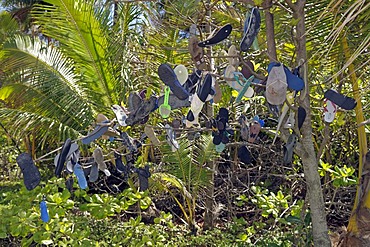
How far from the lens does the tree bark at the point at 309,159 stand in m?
1.81

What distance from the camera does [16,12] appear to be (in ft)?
34.2

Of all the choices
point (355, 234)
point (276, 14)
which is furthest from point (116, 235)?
point (276, 14)

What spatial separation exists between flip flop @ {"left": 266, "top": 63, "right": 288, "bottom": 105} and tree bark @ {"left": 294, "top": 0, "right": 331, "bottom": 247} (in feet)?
1.57

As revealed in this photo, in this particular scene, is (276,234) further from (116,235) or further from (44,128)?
(44,128)

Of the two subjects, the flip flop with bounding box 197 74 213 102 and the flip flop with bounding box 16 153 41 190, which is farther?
the flip flop with bounding box 16 153 41 190

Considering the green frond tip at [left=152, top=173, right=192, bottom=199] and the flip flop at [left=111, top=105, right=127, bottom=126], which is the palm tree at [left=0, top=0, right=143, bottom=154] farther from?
the flip flop at [left=111, top=105, right=127, bottom=126]

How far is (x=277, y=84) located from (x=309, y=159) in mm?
699

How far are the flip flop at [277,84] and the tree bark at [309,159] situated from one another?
48cm

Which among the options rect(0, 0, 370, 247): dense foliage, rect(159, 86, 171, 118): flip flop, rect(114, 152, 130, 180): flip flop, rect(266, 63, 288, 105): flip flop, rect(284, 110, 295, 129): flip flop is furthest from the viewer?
rect(0, 0, 370, 247): dense foliage

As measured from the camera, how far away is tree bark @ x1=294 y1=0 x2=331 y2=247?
1814 millimetres

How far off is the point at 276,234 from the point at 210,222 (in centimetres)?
74

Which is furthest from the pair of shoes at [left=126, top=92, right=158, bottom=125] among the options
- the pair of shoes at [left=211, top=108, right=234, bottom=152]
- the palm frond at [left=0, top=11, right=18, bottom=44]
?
the palm frond at [left=0, top=11, right=18, bottom=44]

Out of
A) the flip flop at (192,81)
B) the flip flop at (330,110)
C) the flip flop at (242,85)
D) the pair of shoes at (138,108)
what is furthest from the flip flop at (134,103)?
the flip flop at (330,110)

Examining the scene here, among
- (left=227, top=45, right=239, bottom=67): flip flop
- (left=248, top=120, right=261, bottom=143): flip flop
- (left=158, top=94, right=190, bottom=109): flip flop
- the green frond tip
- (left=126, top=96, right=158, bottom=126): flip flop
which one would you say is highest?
(left=227, top=45, right=239, bottom=67): flip flop
